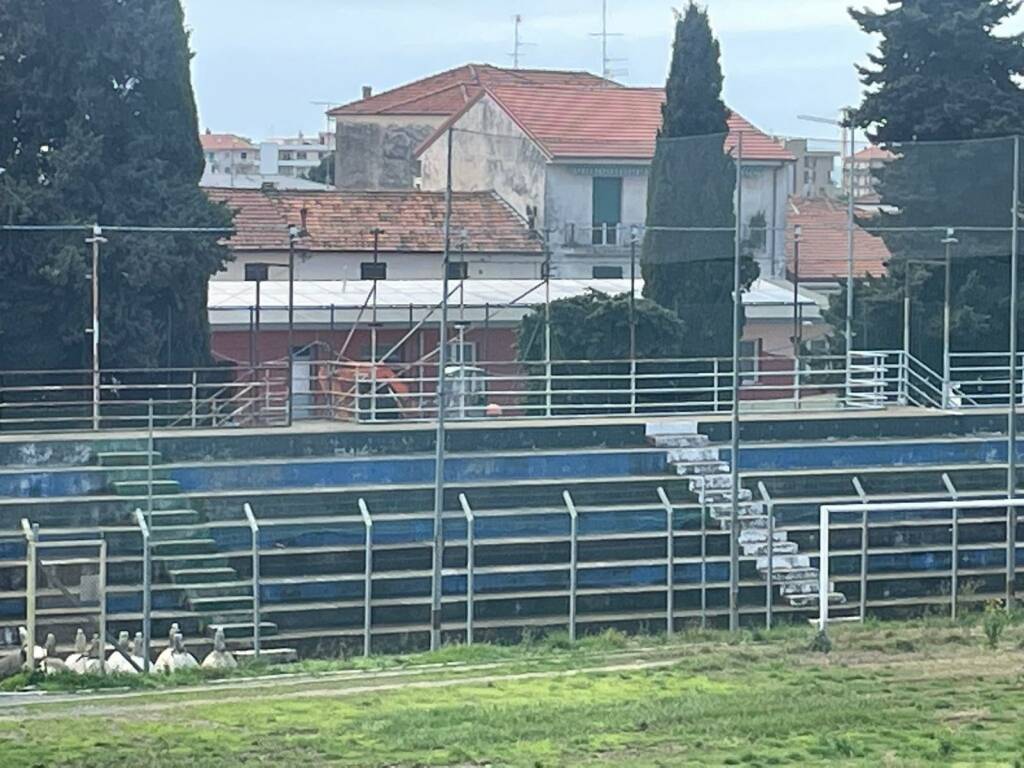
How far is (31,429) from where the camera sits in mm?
29688

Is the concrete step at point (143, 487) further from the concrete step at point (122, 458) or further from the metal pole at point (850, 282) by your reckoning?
the metal pole at point (850, 282)

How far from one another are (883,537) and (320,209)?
61.7 feet

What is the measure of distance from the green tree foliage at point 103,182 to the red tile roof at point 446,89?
81.3 feet

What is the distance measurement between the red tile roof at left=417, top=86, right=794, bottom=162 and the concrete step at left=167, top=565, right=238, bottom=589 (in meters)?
22.2

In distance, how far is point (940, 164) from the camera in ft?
109

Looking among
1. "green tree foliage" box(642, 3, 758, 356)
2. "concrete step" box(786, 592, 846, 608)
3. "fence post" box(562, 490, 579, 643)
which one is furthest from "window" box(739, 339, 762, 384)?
"fence post" box(562, 490, 579, 643)

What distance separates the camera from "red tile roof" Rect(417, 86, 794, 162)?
46.5 meters

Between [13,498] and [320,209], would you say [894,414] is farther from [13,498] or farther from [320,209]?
[320,209]

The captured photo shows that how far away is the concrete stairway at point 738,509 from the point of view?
27.2 meters

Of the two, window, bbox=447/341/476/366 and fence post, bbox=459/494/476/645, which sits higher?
window, bbox=447/341/476/366

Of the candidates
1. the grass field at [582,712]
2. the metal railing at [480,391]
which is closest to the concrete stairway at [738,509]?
the metal railing at [480,391]

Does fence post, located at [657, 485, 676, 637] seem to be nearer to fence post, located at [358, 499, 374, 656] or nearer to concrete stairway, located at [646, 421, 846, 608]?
concrete stairway, located at [646, 421, 846, 608]

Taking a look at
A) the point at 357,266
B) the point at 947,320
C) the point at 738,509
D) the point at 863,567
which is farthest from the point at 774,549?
the point at 357,266

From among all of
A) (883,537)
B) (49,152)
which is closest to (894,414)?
(883,537)
